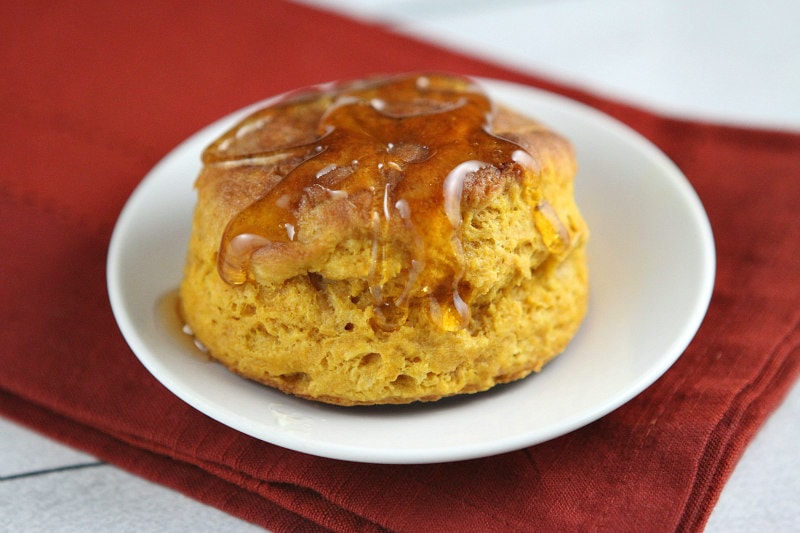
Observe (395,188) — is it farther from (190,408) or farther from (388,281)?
(190,408)

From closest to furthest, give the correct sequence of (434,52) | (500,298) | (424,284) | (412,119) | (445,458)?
(445,458)
(424,284)
(500,298)
(412,119)
(434,52)

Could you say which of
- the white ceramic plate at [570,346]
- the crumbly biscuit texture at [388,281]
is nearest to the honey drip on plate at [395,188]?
the crumbly biscuit texture at [388,281]

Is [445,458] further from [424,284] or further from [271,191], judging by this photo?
[271,191]

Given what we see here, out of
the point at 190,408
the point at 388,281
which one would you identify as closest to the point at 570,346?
the point at 388,281

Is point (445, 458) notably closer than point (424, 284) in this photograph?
Yes

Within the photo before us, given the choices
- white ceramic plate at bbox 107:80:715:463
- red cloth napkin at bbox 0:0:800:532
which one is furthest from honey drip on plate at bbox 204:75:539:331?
red cloth napkin at bbox 0:0:800:532

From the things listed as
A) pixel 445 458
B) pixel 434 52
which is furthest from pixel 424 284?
pixel 434 52
